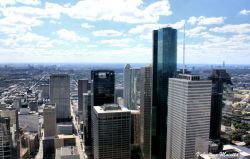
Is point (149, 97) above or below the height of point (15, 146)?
above

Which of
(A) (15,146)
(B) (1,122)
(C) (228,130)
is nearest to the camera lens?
(B) (1,122)

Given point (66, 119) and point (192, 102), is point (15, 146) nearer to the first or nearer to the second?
point (192, 102)

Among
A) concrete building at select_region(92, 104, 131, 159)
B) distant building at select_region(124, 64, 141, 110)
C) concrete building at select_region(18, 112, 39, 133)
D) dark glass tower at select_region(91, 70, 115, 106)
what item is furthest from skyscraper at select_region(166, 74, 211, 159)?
concrete building at select_region(18, 112, 39, 133)

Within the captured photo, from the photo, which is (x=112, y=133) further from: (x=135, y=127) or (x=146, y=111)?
(x=135, y=127)

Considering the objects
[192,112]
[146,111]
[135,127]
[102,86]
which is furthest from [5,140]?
[135,127]

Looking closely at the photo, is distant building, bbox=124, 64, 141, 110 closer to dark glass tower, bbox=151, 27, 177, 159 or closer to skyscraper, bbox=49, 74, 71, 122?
skyscraper, bbox=49, 74, 71, 122

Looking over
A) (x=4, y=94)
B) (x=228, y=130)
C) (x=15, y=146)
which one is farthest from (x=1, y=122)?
(x=4, y=94)
